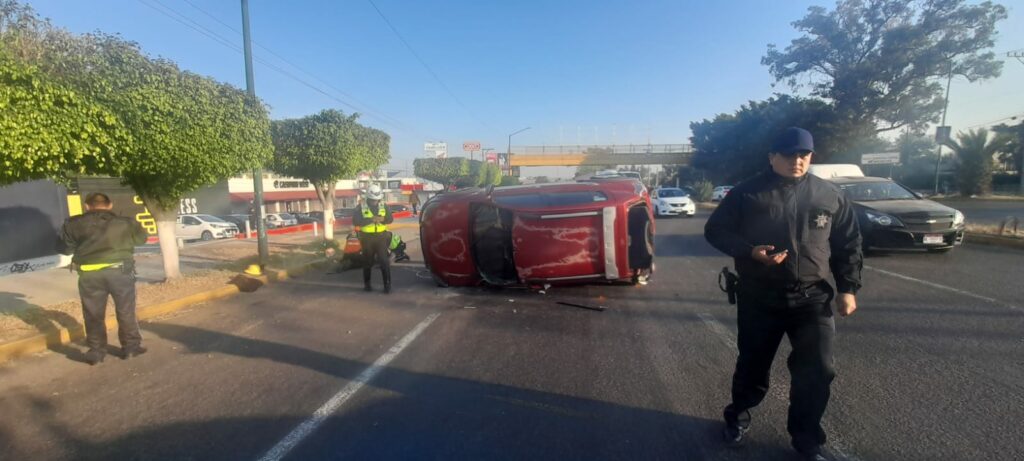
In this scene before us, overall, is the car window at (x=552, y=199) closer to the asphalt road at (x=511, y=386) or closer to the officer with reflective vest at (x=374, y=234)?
the asphalt road at (x=511, y=386)

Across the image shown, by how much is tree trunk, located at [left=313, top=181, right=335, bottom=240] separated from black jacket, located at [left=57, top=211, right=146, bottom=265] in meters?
9.25

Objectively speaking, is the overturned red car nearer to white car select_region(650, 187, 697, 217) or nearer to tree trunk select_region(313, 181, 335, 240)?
tree trunk select_region(313, 181, 335, 240)

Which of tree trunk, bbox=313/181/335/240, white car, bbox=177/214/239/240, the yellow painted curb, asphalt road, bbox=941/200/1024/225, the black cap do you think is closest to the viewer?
the black cap

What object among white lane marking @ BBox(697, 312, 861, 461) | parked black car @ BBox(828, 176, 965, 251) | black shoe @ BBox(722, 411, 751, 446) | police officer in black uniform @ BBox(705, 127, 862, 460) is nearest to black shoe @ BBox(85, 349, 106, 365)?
black shoe @ BBox(722, 411, 751, 446)

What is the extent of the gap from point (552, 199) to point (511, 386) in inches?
138

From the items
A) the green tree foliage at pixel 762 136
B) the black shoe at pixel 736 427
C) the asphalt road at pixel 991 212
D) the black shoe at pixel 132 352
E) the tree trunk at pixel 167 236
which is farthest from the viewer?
the green tree foliage at pixel 762 136

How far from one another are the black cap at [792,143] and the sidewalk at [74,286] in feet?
24.0

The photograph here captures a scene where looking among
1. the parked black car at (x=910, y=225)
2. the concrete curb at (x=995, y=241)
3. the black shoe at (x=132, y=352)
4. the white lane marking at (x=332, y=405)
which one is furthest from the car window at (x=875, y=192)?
the black shoe at (x=132, y=352)

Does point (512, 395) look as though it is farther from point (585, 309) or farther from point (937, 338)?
point (937, 338)

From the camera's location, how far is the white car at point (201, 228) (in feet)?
81.0

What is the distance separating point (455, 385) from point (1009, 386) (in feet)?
13.4

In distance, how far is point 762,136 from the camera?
4328 cm

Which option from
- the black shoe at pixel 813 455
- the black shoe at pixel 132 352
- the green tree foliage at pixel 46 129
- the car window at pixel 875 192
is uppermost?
the green tree foliage at pixel 46 129

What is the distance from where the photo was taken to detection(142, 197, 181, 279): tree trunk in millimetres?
8727
